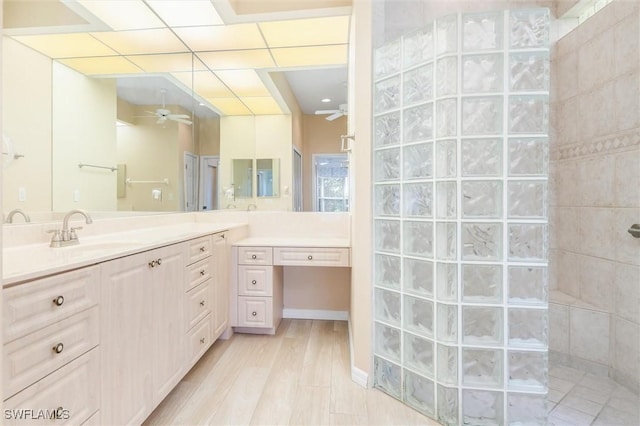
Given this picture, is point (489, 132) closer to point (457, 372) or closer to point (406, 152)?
point (406, 152)

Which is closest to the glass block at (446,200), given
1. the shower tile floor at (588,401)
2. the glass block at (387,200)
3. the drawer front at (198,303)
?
the glass block at (387,200)

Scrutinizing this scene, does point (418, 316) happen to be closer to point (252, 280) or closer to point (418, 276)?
point (418, 276)

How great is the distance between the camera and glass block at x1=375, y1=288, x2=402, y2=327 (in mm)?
1828

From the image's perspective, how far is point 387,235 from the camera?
1883mm

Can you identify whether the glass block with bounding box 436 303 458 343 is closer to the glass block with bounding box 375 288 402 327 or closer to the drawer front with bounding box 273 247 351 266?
the glass block with bounding box 375 288 402 327

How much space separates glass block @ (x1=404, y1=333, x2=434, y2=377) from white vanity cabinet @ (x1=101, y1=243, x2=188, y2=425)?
126 cm

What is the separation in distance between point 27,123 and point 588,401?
3.43 meters

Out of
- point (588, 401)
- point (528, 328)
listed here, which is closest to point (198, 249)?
point (528, 328)

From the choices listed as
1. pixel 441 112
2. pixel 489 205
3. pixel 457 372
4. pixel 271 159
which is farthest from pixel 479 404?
pixel 271 159

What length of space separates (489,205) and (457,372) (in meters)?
0.86

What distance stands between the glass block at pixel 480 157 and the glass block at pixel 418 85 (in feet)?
1.09

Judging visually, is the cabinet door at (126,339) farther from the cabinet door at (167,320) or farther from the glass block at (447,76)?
the glass block at (447,76)

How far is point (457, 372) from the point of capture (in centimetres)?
161

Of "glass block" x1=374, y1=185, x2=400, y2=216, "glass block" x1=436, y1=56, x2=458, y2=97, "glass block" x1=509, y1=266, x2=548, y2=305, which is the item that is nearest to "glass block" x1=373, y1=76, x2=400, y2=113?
"glass block" x1=436, y1=56, x2=458, y2=97
